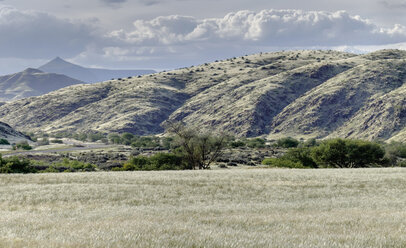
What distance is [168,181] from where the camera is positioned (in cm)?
2980

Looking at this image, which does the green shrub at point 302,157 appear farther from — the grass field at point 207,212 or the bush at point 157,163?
the grass field at point 207,212

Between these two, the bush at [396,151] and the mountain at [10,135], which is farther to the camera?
the mountain at [10,135]

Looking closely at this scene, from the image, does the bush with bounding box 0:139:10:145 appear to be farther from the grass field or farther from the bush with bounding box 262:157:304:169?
the grass field

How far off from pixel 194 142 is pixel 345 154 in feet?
83.5

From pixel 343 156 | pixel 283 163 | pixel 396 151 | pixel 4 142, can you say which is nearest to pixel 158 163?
pixel 283 163

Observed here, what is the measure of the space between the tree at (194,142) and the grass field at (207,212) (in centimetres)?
3961

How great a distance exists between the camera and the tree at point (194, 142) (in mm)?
73375

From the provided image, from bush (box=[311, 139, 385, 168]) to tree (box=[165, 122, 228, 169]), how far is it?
17.9 m

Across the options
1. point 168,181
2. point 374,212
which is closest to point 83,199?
point 168,181

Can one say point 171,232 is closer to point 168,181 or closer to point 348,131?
point 168,181

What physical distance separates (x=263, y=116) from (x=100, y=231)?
189804mm

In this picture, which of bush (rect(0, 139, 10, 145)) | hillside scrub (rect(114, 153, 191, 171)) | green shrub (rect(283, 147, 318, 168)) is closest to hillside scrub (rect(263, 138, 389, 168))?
green shrub (rect(283, 147, 318, 168))

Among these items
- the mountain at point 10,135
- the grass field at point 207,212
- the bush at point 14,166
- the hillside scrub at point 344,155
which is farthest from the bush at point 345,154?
the mountain at point 10,135

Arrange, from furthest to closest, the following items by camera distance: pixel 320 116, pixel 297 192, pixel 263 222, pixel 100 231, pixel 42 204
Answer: pixel 320 116, pixel 297 192, pixel 42 204, pixel 263 222, pixel 100 231
